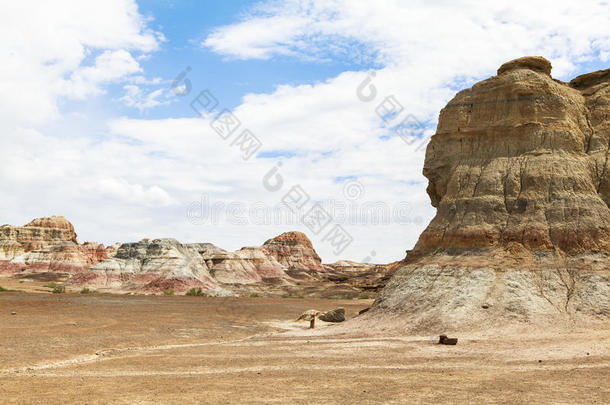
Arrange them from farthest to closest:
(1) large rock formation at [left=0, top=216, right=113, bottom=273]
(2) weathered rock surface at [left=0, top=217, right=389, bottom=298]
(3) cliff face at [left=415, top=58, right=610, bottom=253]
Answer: (1) large rock formation at [left=0, top=216, right=113, bottom=273] < (2) weathered rock surface at [left=0, top=217, right=389, bottom=298] < (3) cliff face at [left=415, top=58, right=610, bottom=253]

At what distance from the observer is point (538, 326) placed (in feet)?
65.2

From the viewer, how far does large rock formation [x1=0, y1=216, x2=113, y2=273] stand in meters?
89.4

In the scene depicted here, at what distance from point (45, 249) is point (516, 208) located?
89633 mm

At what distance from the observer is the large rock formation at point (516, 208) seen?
21.7 m

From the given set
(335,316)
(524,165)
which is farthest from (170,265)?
(524,165)

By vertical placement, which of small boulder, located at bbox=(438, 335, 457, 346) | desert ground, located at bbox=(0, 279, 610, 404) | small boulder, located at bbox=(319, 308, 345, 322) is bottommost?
desert ground, located at bbox=(0, 279, 610, 404)

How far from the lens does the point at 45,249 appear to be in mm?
93875

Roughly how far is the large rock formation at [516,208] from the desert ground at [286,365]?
2246 millimetres

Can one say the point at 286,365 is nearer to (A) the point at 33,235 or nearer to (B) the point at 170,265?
(B) the point at 170,265

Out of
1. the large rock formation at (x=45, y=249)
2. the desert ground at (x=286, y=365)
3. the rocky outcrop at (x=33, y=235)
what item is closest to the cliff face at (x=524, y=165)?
the desert ground at (x=286, y=365)

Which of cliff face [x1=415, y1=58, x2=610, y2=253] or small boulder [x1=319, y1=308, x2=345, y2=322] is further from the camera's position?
small boulder [x1=319, y1=308, x2=345, y2=322]

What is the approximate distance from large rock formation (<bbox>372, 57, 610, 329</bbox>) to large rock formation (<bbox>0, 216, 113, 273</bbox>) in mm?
78278

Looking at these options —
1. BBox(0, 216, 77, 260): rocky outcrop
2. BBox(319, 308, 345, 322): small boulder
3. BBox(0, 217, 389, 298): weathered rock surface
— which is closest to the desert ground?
BBox(319, 308, 345, 322): small boulder

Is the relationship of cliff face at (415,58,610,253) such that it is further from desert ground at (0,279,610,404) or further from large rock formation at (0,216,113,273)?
large rock formation at (0,216,113,273)
